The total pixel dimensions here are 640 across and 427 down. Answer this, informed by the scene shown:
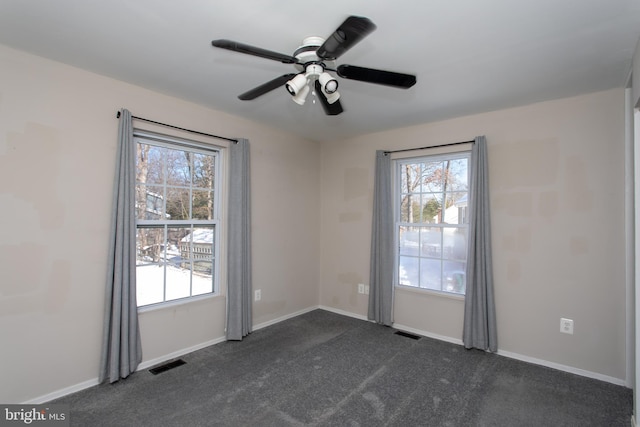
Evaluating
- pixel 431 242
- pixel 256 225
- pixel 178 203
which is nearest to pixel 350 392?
pixel 431 242

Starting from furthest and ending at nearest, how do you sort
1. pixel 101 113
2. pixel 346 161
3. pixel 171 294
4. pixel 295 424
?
pixel 346 161
pixel 171 294
pixel 101 113
pixel 295 424

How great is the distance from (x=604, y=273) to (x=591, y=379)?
0.90 meters

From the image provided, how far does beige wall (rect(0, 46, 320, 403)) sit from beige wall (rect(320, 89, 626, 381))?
3.12m

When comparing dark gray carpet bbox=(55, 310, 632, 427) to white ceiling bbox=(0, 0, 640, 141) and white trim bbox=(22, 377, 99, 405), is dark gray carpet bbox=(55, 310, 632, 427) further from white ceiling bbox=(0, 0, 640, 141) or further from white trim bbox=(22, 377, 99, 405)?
white ceiling bbox=(0, 0, 640, 141)

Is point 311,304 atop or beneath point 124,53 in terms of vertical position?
beneath

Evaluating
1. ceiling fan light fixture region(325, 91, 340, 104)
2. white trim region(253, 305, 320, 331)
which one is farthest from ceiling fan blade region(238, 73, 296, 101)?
white trim region(253, 305, 320, 331)

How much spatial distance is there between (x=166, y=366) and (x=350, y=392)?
1649mm

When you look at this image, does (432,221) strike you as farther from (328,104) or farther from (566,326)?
(328,104)

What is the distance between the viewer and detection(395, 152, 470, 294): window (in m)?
3.55

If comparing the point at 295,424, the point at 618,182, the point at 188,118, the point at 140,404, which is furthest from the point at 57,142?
the point at 618,182

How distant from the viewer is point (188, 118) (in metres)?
3.15

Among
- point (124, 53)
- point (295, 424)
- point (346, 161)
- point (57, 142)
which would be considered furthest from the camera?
point (346, 161)

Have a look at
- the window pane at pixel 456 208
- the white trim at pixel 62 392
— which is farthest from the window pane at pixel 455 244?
the white trim at pixel 62 392

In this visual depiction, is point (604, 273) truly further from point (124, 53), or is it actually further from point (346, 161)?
point (124, 53)
